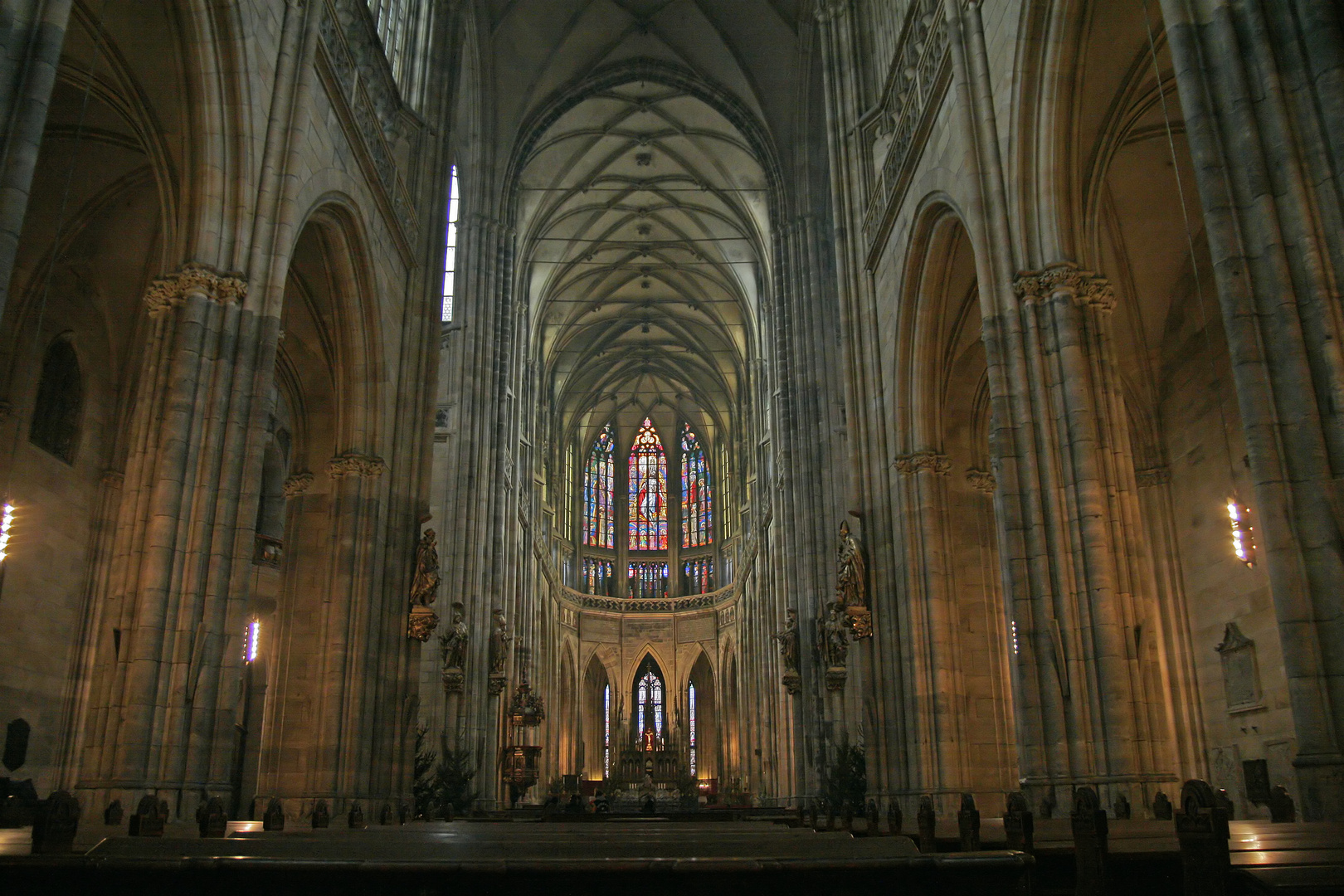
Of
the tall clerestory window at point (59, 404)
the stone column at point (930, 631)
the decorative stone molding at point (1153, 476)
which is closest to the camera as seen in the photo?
the stone column at point (930, 631)

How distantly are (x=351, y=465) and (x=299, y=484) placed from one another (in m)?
2.18

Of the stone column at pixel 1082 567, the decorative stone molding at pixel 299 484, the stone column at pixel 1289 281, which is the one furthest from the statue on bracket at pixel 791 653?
the stone column at pixel 1289 281

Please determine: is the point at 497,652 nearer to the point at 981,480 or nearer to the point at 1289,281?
the point at 981,480

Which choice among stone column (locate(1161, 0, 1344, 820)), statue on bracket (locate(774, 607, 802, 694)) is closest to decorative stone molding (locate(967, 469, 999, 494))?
statue on bracket (locate(774, 607, 802, 694))

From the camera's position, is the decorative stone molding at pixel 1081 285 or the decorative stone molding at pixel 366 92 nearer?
the decorative stone molding at pixel 1081 285

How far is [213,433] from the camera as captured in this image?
10.2 metres

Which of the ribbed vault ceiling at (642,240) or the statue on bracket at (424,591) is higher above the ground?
the ribbed vault ceiling at (642,240)

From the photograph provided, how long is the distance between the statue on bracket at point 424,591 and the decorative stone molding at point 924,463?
7442 millimetres

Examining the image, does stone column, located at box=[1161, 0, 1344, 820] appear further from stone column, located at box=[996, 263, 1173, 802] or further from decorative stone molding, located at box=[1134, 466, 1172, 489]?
decorative stone molding, located at box=[1134, 466, 1172, 489]

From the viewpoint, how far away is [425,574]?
1644 centimetres

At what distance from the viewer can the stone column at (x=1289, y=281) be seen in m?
5.79

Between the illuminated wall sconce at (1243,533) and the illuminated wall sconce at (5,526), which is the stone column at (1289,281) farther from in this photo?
the illuminated wall sconce at (5,526)

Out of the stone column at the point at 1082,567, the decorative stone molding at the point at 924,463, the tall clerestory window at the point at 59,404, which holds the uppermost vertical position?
the tall clerestory window at the point at 59,404

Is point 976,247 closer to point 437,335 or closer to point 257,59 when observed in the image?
point 257,59
